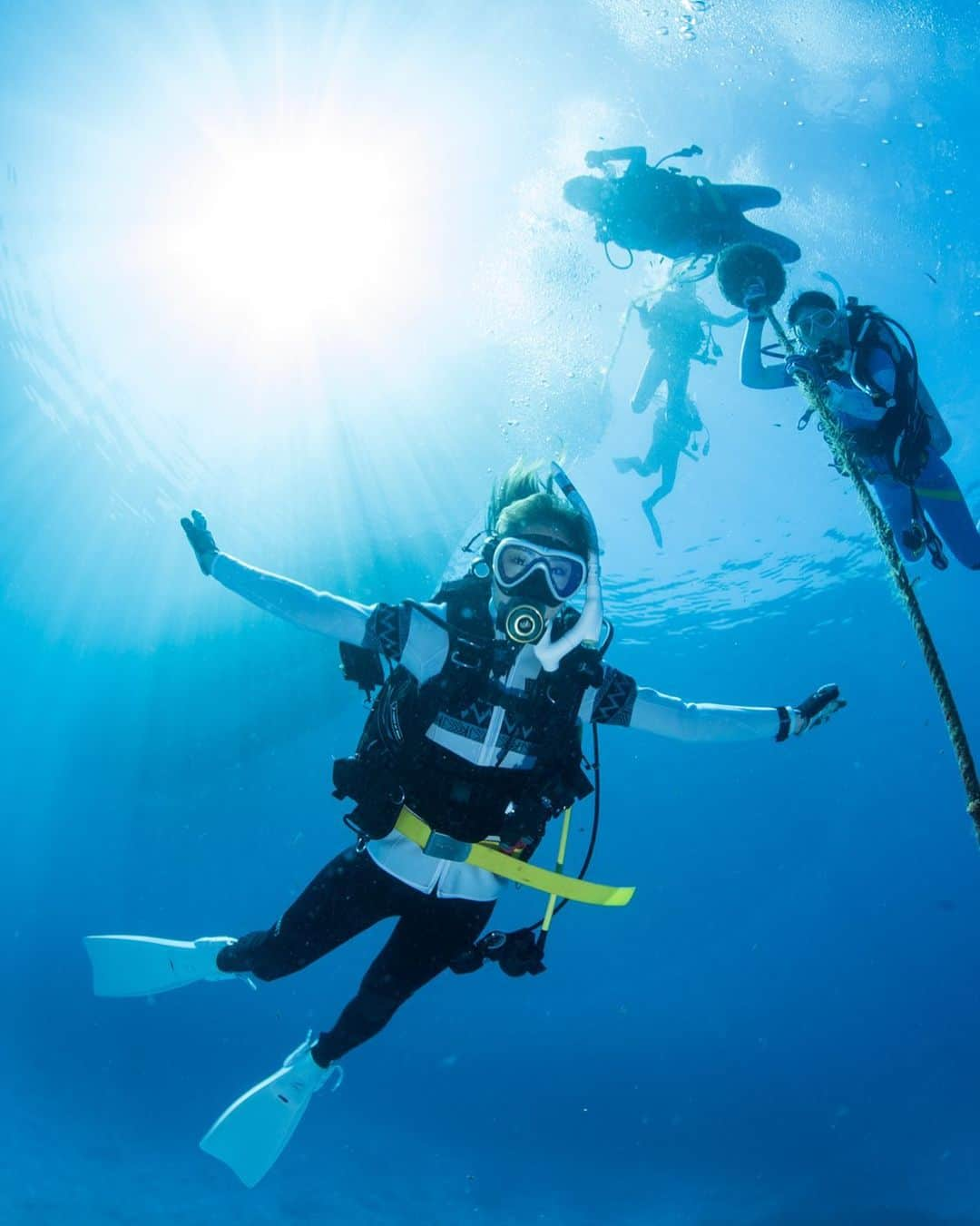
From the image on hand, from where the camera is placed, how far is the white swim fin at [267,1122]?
506 cm

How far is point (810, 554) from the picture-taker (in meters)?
21.7

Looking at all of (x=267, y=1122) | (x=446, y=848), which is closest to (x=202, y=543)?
(x=446, y=848)

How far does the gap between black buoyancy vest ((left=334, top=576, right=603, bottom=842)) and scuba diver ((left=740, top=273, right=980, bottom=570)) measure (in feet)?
13.0

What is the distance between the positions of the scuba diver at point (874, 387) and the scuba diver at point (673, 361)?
4146 millimetres

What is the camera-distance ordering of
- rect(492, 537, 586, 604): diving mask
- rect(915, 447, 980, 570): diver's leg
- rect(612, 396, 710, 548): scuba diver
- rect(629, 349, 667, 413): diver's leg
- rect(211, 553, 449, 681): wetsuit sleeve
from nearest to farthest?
rect(492, 537, 586, 604): diving mask < rect(211, 553, 449, 681): wetsuit sleeve < rect(915, 447, 980, 570): diver's leg < rect(629, 349, 667, 413): diver's leg < rect(612, 396, 710, 548): scuba diver

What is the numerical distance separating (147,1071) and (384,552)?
32.1 metres

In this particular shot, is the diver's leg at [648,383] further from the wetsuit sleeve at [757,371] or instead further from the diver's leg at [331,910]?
the diver's leg at [331,910]

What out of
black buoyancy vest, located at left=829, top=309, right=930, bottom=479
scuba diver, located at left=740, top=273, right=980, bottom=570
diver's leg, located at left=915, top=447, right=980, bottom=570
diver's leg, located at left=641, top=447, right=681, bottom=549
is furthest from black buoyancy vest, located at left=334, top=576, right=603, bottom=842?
diver's leg, located at left=641, top=447, right=681, bottom=549

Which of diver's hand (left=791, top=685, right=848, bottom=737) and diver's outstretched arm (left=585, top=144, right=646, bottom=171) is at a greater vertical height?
diver's outstretched arm (left=585, top=144, right=646, bottom=171)

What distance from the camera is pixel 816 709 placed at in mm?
4434

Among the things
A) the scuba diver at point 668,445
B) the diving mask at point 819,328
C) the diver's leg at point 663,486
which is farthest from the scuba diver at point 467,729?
the diver's leg at point 663,486

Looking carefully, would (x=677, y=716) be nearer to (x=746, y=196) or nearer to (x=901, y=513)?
(x=901, y=513)

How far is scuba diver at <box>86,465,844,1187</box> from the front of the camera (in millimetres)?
3928

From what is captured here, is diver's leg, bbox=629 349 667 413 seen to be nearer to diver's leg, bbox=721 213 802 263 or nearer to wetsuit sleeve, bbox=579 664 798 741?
diver's leg, bbox=721 213 802 263
